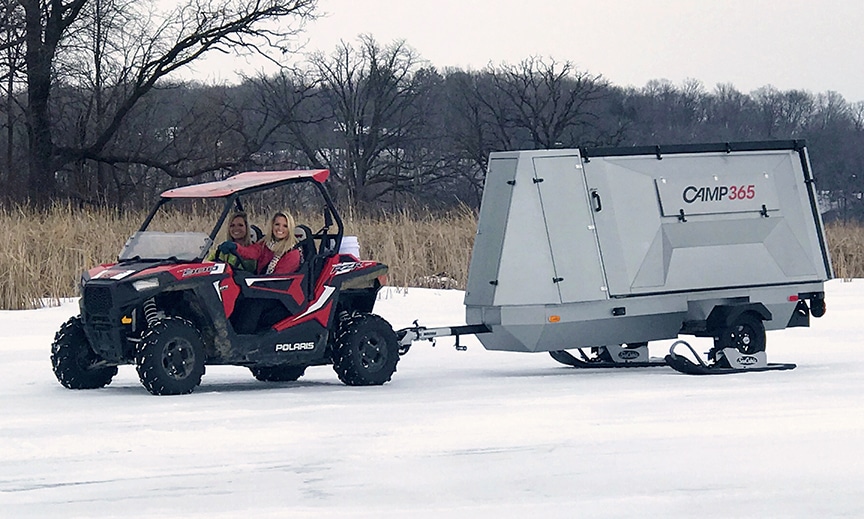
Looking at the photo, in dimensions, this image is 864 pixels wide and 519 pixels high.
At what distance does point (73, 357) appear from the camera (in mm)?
11055

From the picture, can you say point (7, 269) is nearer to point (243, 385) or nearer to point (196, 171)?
point (243, 385)

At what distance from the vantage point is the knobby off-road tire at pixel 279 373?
12164 mm

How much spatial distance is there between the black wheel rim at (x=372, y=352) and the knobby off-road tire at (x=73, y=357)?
2119 millimetres

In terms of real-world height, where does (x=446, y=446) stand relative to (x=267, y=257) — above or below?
below

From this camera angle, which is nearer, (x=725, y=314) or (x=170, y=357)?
(x=170, y=357)

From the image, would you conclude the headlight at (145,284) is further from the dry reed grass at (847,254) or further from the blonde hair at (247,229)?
the dry reed grass at (847,254)

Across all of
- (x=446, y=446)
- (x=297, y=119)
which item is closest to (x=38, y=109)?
(x=297, y=119)

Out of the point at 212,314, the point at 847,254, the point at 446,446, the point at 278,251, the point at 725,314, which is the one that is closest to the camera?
the point at 446,446

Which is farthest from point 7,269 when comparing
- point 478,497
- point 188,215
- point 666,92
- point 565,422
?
point 666,92

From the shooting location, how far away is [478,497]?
6.59 metres

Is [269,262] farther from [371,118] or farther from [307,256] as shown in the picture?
[371,118]

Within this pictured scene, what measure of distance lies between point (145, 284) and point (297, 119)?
43.6 metres

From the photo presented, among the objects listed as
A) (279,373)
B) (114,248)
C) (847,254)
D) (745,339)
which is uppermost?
(114,248)

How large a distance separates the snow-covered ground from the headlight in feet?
2.83
